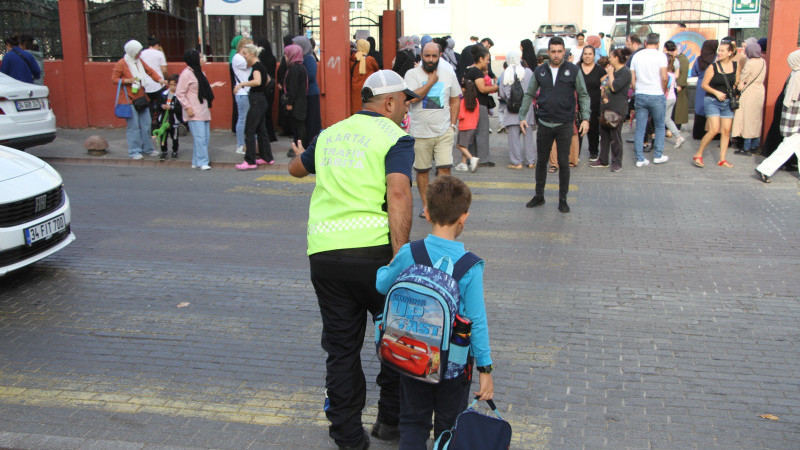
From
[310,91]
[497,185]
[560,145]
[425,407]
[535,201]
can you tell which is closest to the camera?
[425,407]

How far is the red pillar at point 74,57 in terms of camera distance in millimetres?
16016

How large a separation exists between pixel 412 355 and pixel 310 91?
10948mm

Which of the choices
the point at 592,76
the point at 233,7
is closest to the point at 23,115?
the point at 233,7

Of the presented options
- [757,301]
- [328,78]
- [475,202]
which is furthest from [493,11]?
[757,301]

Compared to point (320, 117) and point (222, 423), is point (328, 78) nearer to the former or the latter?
point (320, 117)

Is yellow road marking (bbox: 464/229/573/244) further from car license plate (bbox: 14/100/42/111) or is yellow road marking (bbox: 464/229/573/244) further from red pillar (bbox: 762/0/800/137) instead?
car license plate (bbox: 14/100/42/111)

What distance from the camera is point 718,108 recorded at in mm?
12109

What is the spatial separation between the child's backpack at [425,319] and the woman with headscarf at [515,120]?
9.33m

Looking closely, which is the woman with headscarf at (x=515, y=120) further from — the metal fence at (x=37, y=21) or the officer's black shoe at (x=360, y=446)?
the metal fence at (x=37, y=21)

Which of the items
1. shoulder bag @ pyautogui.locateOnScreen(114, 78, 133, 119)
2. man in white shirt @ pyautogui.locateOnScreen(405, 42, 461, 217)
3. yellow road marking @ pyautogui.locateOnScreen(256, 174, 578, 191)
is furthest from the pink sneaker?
man in white shirt @ pyautogui.locateOnScreen(405, 42, 461, 217)

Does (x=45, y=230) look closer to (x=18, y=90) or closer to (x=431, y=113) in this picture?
(x=431, y=113)

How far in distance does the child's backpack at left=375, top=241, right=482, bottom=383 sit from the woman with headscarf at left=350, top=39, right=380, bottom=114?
1186 centimetres

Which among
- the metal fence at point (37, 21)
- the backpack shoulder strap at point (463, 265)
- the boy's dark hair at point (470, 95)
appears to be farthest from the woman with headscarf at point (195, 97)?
the backpack shoulder strap at point (463, 265)

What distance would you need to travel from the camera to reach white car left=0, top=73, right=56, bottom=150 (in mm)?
11773
